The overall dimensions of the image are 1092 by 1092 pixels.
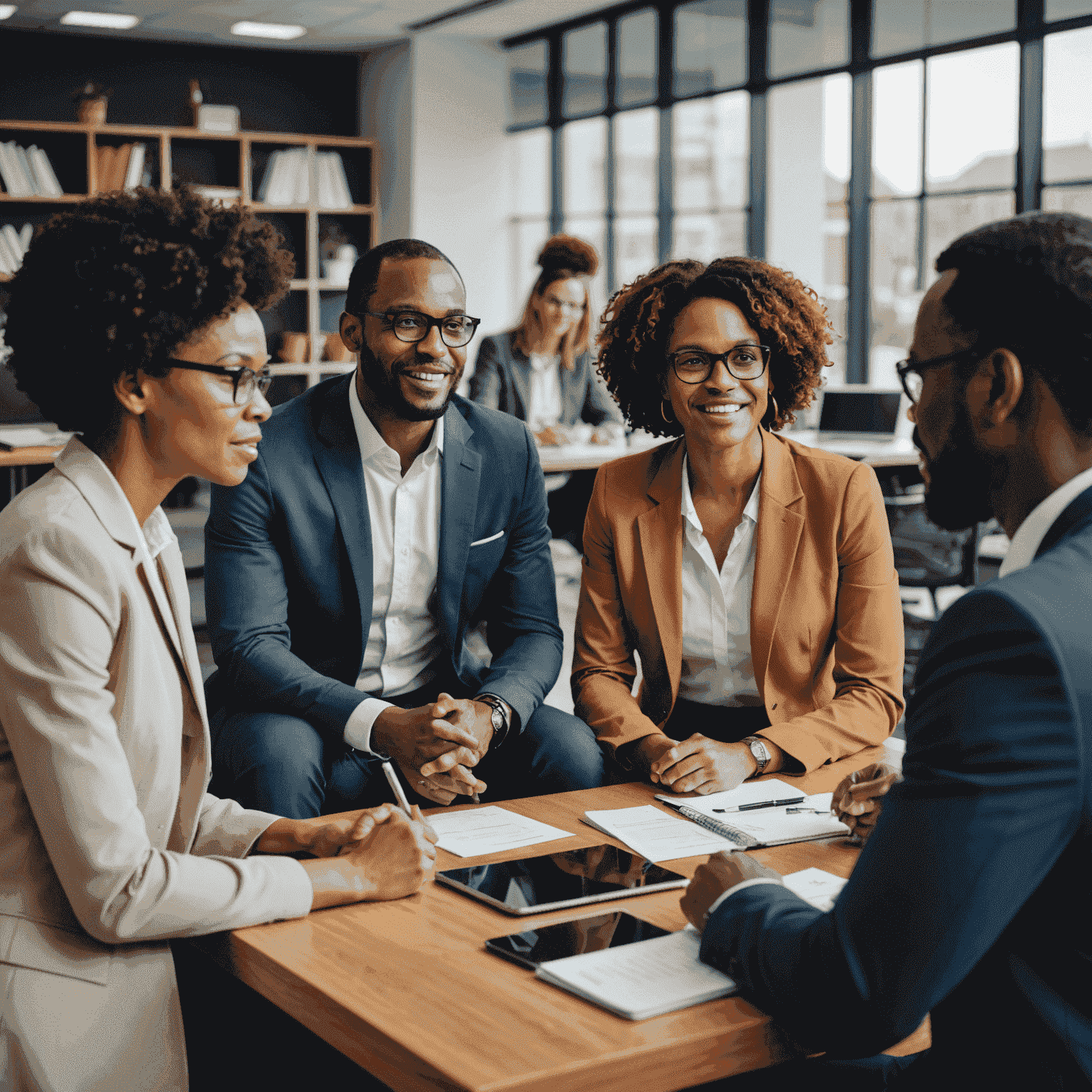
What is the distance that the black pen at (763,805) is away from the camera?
1.84 meters

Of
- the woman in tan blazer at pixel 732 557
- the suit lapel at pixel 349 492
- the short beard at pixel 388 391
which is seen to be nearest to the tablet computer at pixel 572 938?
the woman in tan blazer at pixel 732 557

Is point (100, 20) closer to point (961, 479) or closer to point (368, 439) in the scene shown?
point (368, 439)

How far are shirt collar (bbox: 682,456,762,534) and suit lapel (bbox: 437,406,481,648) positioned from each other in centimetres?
41

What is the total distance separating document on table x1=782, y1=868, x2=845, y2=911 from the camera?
1446mm

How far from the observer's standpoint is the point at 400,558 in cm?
245

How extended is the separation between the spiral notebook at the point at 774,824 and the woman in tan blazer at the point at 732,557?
0.29m

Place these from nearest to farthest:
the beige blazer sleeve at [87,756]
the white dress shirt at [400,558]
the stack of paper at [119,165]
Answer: the beige blazer sleeve at [87,756] → the white dress shirt at [400,558] → the stack of paper at [119,165]

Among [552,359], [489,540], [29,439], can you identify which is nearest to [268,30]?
[552,359]

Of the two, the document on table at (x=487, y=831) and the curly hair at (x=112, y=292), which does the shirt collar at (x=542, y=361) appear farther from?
the curly hair at (x=112, y=292)

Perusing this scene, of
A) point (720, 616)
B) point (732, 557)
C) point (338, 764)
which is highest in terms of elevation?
point (732, 557)

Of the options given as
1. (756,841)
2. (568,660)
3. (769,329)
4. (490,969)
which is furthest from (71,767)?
(568,660)

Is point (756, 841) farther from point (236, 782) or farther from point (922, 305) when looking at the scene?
point (236, 782)

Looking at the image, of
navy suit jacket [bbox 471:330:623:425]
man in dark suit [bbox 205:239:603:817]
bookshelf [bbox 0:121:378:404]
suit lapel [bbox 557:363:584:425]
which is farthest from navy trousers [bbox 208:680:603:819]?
bookshelf [bbox 0:121:378:404]

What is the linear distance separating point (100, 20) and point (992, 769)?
9.26 metres
